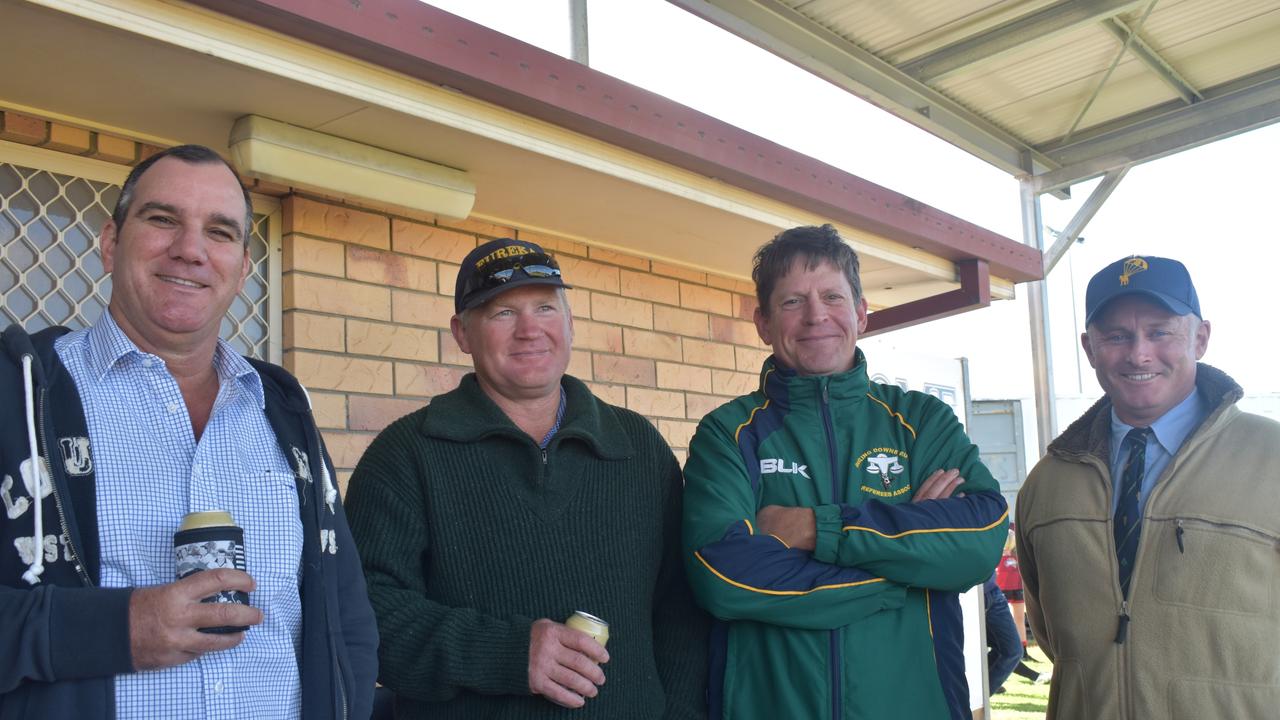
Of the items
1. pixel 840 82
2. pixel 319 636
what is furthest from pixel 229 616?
pixel 840 82

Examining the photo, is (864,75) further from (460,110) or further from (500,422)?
(500,422)

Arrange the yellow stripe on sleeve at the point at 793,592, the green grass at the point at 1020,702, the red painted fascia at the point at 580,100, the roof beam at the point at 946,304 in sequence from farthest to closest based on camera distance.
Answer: the green grass at the point at 1020,702 < the roof beam at the point at 946,304 < the red painted fascia at the point at 580,100 < the yellow stripe on sleeve at the point at 793,592

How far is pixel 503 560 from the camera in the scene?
2.46m

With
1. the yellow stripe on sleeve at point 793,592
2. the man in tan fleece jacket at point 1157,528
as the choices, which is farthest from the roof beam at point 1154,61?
the yellow stripe on sleeve at point 793,592

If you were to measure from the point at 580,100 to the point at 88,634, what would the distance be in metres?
2.04

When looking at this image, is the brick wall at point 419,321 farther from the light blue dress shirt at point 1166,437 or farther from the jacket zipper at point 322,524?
the light blue dress shirt at point 1166,437

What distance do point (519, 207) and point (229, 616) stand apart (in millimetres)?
2397

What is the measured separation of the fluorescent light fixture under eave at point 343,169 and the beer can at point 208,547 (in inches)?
58.8

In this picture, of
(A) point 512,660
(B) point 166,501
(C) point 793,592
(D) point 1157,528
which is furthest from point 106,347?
(D) point 1157,528

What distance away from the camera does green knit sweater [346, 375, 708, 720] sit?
2.35 m

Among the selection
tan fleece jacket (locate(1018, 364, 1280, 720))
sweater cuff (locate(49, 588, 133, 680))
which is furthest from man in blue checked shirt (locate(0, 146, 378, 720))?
tan fleece jacket (locate(1018, 364, 1280, 720))

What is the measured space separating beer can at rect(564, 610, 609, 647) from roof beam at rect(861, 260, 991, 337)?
11.0 ft

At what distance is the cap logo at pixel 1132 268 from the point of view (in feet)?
9.26

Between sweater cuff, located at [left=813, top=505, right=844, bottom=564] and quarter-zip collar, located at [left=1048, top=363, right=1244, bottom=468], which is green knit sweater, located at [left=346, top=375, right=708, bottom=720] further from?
quarter-zip collar, located at [left=1048, top=363, right=1244, bottom=468]
